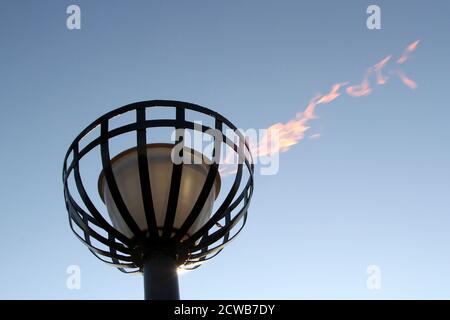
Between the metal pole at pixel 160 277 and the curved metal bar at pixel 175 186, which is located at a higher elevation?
the curved metal bar at pixel 175 186

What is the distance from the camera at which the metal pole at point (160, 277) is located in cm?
362

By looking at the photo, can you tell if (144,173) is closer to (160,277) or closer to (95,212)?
(95,212)

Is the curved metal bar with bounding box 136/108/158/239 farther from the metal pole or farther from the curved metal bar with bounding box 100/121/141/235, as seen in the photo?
the metal pole

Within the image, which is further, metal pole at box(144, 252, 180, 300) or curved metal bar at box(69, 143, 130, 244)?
curved metal bar at box(69, 143, 130, 244)

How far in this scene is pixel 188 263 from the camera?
13.4 ft

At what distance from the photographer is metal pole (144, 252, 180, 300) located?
3619 mm

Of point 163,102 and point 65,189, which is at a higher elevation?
point 163,102

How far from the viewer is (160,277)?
371 cm

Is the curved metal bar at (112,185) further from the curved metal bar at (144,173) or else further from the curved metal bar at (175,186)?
the curved metal bar at (175,186)
